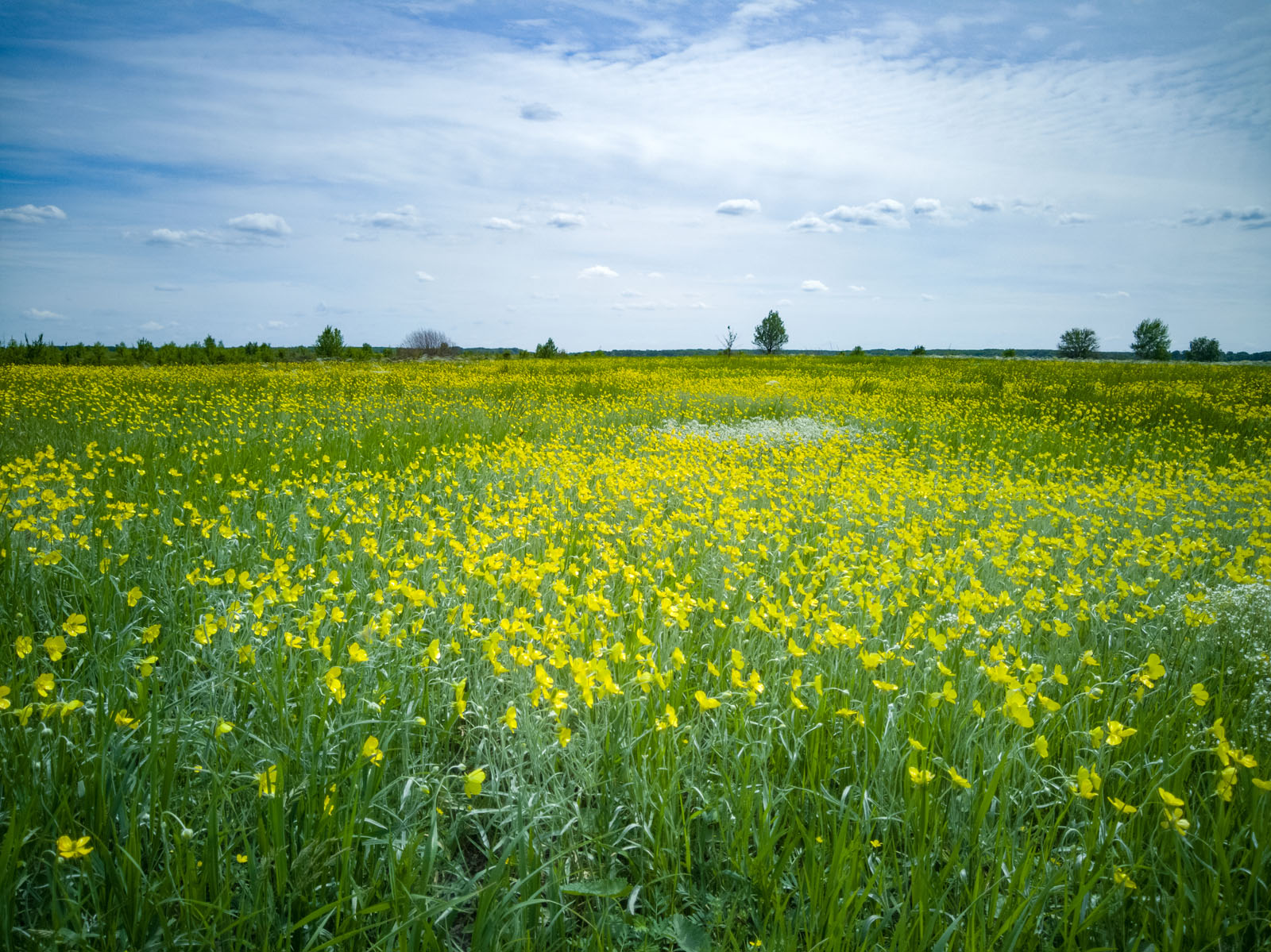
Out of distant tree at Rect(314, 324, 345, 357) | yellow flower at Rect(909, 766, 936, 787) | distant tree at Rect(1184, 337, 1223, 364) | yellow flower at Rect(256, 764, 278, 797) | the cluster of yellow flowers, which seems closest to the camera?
yellow flower at Rect(256, 764, 278, 797)

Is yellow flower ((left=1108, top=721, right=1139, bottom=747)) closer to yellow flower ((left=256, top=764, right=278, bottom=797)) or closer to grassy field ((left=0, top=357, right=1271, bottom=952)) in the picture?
grassy field ((left=0, top=357, right=1271, bottom=952))

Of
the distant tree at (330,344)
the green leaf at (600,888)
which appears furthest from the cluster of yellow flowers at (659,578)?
the distant tree at (330,344)

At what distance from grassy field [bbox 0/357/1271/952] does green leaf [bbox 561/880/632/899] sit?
0.09ft

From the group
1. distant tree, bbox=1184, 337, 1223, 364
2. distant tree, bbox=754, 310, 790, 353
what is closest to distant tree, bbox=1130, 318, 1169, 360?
distant tree, bbox=1184, 337, 1223, 364

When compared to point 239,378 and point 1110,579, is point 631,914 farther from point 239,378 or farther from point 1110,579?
point 239,378

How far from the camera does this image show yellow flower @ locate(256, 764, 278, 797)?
6.19 ft

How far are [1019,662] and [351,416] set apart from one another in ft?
36.9

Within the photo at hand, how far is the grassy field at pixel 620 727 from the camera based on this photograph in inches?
71.8

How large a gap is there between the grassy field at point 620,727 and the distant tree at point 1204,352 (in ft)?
Result: 240

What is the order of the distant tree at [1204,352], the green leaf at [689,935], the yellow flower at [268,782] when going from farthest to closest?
the distant tree at [1204,352] → the yellow flower at [268,782] → the green leaf at [689,935]

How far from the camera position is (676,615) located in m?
3.06

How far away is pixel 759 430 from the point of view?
37.6ft

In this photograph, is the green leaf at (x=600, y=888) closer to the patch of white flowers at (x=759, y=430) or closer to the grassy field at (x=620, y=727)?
the grassy field at (x=620, y=727)

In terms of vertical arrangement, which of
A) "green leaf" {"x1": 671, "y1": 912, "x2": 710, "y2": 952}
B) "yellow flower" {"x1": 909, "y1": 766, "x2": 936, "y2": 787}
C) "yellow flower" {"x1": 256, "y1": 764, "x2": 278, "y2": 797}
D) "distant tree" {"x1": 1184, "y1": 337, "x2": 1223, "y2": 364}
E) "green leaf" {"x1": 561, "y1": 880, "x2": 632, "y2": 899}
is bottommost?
"green leaf" {"x1": 671, "y1": 912, "x2": 710, "y2": 952}
